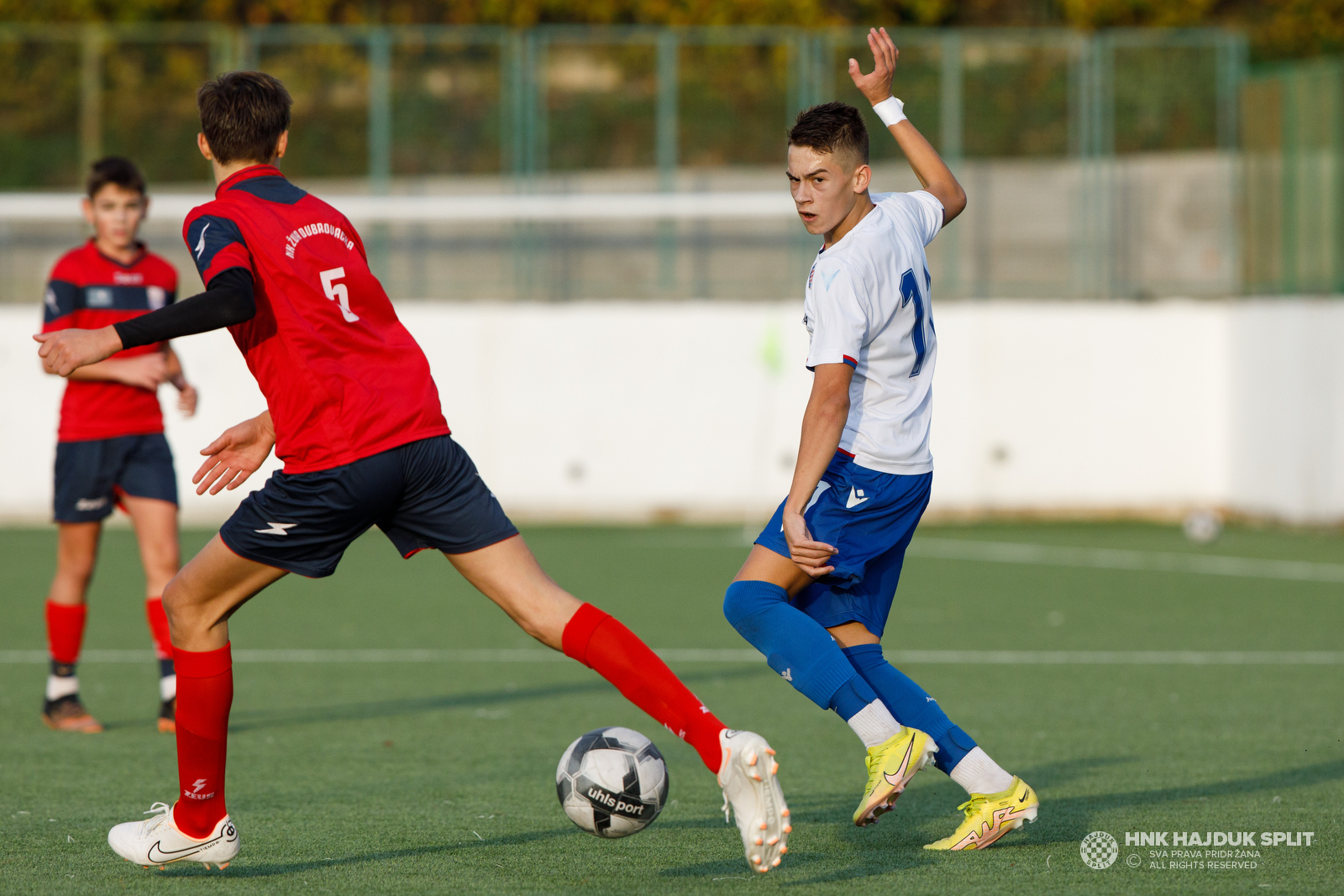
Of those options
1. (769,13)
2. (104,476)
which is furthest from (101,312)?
(769,13)

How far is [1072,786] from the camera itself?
5.46m

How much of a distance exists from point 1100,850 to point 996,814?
0.34 meters

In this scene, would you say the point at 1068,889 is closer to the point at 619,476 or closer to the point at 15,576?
the point at 15,576

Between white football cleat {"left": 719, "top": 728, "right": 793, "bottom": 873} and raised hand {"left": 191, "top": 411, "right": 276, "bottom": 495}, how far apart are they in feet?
4.72

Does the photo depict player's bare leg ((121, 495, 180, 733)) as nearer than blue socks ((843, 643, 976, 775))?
No

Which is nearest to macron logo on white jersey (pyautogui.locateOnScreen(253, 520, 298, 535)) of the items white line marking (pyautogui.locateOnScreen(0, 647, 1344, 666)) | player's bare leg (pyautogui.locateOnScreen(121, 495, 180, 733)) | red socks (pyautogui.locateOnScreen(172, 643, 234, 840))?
red socks (pyautogui.locateOnScreen(172, 643, 234, 840))

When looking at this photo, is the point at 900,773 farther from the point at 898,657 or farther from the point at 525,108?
the point at 525,108

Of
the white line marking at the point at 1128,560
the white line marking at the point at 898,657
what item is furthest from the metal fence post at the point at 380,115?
the white line marking at the point at 898,657

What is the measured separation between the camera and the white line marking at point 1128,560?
12234 mm

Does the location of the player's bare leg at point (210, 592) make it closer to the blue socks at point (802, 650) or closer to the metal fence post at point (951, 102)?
the blue socks at point (802, 650)

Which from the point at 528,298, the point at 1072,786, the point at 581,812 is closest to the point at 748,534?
the point at 528,298

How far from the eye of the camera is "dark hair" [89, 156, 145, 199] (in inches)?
259

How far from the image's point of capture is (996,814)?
14.6ft

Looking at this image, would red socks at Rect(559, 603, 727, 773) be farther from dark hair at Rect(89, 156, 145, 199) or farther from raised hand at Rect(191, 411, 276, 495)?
dark hair at Rect(89, 156, 145, 199)
